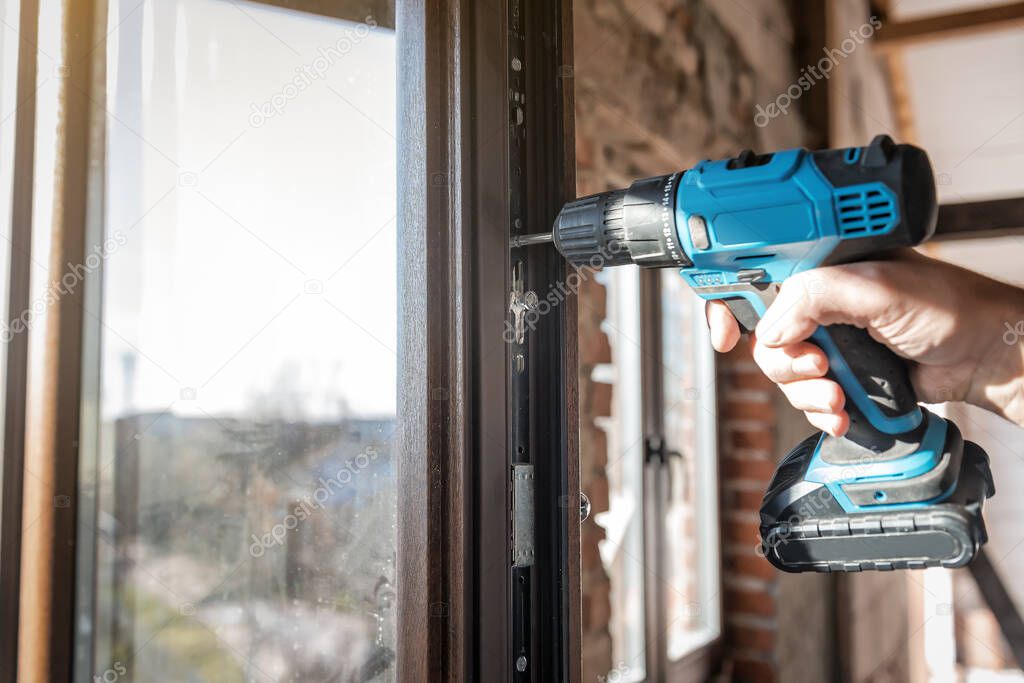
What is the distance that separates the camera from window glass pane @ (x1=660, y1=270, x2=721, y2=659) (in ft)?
6.51

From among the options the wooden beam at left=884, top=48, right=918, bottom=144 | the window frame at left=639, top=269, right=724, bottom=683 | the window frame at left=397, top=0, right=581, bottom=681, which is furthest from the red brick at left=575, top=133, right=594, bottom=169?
the wooden beam at left=884, top=48, right=918, bottom=144

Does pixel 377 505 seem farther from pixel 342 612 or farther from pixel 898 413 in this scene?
pixel 898 413

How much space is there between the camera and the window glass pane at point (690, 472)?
1.98 meters

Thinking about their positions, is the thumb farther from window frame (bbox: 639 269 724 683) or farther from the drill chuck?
window frame (bbox: 639 269 724 683)

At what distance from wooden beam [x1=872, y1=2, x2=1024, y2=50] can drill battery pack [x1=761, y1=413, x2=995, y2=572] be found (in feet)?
7.21

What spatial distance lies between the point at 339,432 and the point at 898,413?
0.50 m

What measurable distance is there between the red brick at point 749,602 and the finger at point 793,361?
1597 mm

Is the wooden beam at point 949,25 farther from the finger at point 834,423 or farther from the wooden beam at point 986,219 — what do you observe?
the finger at point 834,423

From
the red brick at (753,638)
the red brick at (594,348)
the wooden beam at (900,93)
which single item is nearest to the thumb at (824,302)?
the red brick at (594,348)

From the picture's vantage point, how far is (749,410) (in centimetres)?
221

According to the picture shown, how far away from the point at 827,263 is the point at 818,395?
14cm

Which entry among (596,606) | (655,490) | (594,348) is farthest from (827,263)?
(655,490)

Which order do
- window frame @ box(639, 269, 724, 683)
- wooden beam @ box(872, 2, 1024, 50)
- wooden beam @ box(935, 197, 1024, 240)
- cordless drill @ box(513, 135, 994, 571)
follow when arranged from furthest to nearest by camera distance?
wooden beam @ box(872, 2, 1024, 50)
window frame @ box(639, 269, 724, 683)
wooden beam @ box(935, 197, 1024, 240)
cordless drill @ box(513, 135, 994, 571)

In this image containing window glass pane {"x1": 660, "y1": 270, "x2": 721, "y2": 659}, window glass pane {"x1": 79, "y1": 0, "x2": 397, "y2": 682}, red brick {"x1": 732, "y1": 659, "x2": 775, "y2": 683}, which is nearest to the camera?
window glass pane {"x1": 79, "y1": 0, "x2": 397, "y2": 682}
